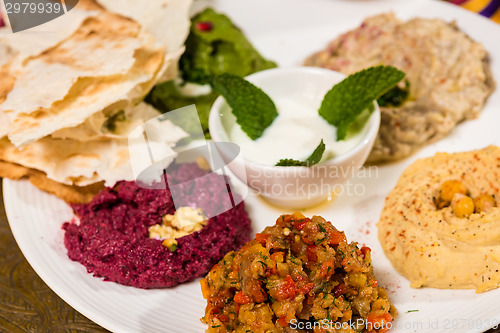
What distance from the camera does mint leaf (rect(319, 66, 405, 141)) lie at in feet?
11.5

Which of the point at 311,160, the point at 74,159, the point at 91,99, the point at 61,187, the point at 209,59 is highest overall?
the point at 91,99

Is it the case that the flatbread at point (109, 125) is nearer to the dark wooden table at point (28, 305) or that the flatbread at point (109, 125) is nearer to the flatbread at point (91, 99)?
the flatbread at point (91, 99)

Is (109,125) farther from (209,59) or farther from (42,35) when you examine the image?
(209,59)

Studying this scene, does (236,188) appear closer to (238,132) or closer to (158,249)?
(238,132)

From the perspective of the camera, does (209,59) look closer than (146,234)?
No

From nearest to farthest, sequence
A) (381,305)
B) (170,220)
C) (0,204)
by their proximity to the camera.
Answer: (381,305) < (170,220) < (0,204)

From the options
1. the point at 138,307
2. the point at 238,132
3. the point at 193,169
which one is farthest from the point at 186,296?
the point at 238,132

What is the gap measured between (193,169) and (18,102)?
1325 millimetres

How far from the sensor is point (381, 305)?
2803 mm

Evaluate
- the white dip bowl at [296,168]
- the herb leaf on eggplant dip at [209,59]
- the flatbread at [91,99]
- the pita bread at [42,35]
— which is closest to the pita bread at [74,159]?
the flatbread at [91,99]

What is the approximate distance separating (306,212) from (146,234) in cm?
124

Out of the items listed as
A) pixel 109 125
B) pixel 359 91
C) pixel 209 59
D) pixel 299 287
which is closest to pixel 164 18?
pixel 209 59

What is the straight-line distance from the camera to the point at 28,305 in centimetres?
345

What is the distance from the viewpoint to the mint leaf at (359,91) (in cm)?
351
